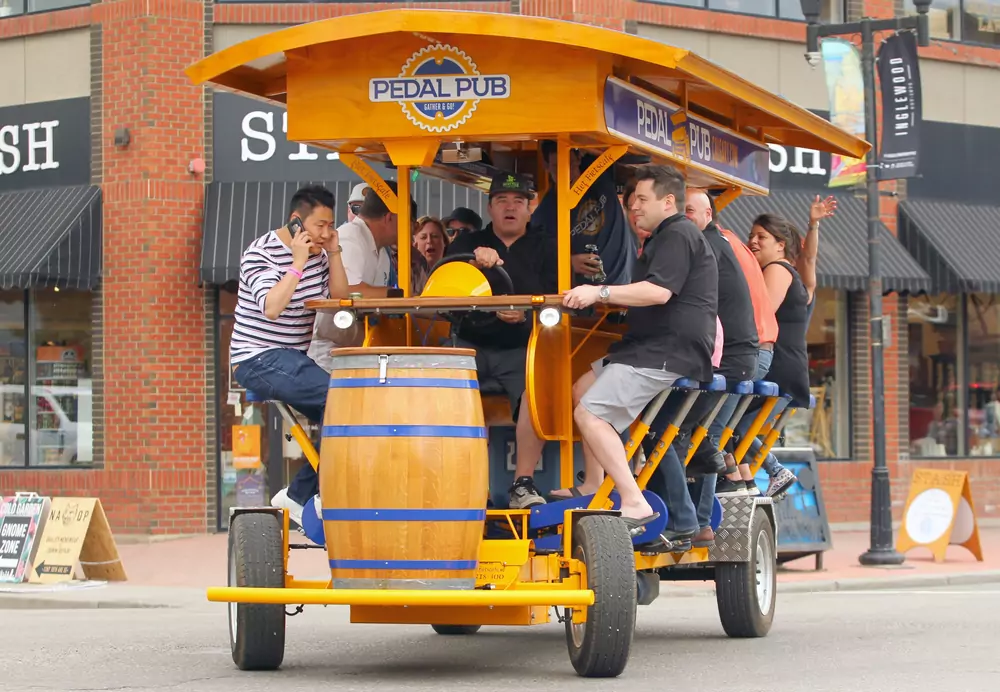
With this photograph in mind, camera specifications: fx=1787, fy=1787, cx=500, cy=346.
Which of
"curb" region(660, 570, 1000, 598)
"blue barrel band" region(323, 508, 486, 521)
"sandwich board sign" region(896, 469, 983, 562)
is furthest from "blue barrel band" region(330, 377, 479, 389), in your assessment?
"sandwich board sign" region(896, 469, 983, 562)

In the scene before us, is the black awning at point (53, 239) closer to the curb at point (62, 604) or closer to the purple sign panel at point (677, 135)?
the curb at point (62, 604)

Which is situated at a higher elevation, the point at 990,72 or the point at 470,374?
the point at 990,72

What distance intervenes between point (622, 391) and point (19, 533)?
28.3 ft

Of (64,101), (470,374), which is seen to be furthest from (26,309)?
(470,374)

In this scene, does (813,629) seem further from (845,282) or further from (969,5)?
(969,5)

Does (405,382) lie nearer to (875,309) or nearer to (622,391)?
(622,391)

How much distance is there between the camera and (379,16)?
8602mm

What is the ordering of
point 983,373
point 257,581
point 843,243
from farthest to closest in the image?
point 983,373, point 843,243, point 257,581

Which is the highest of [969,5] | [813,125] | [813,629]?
[969,5]

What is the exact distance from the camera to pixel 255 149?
1933 cm

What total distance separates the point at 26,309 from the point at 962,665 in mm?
13457

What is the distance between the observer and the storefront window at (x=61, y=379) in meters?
19.6

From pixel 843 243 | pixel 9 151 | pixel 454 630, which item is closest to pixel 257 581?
pixel 454 630

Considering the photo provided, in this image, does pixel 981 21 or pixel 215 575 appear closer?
pixel 215 575
